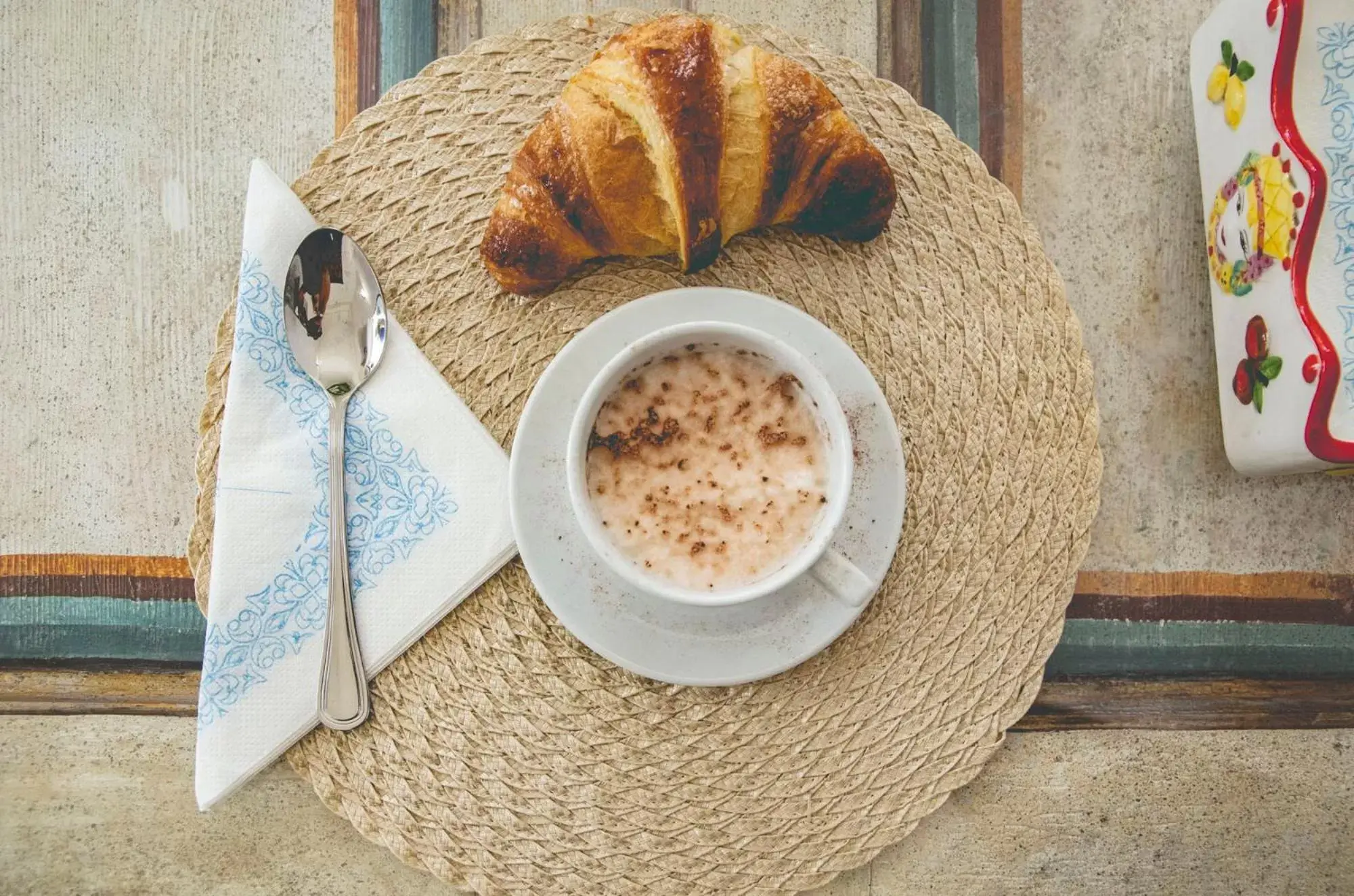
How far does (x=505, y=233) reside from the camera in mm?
904

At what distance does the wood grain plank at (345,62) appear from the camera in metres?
1.10

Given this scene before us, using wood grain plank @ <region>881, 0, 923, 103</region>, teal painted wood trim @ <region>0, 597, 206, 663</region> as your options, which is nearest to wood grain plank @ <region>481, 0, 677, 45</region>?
wood grain plank @ <region>881, 0, 923, 103</region>

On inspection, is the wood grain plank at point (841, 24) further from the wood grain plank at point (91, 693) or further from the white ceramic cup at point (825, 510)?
the wood grain plank at point (91, 693)

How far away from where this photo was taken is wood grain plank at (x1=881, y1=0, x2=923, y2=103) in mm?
1104

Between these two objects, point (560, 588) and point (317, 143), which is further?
point (317, 143)

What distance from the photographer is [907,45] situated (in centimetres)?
111

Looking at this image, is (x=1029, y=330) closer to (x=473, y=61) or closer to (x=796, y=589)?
(x=796, y=589)

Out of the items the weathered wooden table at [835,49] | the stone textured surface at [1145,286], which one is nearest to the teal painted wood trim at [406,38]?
the weathered wooden table at [835,49]

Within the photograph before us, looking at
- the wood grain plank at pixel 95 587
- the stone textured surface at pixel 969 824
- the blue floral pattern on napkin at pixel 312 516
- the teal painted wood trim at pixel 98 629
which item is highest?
the blue floral pattern on napkin at pixel 312 516

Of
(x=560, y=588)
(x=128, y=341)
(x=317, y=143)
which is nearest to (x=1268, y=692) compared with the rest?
(x=560, y=588)

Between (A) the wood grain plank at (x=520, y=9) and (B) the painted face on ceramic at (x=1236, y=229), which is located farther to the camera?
(A) the wood grain plank at (x=520, y=9)

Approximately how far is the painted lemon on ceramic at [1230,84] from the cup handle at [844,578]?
0.70 metres

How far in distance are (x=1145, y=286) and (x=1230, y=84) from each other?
24 centimetres

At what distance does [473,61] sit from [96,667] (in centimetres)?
86
